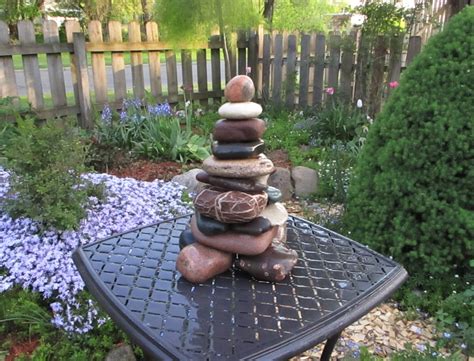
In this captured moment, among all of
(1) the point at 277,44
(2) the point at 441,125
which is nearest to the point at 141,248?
(2) the point at 441,125

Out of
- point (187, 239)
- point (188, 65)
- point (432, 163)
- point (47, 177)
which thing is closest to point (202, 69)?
point (188, 65)

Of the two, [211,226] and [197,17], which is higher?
[197,17]

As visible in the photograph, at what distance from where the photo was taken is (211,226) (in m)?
1.69

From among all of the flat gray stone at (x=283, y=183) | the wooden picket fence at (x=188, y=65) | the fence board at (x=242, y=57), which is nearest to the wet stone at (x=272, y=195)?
the flat gray stone at (x=283, y=183)

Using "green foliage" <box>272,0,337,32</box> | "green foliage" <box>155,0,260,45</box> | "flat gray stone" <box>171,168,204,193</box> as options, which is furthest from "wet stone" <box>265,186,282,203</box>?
"green foliage" <box>272,0,337,32</box>

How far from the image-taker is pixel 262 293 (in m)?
1.60

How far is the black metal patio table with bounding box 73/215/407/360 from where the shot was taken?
1323 millimetres

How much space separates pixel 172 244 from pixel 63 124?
5.30ft

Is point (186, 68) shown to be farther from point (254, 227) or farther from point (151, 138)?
point (254, 227)

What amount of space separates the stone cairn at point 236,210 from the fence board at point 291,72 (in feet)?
19.3

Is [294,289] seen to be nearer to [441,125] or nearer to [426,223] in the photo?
[426,223]

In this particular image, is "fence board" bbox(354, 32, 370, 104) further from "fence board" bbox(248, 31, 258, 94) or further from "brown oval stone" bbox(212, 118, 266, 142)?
"brown oval stone" bbox(212, 118, 266, 142)

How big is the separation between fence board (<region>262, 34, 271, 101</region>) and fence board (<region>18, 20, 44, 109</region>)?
11.9ft

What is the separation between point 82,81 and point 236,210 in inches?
199
